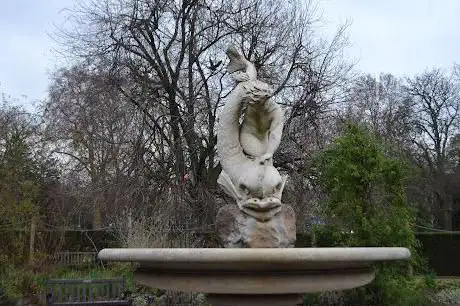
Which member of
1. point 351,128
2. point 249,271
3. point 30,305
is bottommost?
point 30,305

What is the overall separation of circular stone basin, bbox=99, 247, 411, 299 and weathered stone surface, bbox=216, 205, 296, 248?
1355 mm

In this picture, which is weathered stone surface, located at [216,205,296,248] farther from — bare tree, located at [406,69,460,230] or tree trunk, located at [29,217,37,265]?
bare tree, located at [406,69,460,230]

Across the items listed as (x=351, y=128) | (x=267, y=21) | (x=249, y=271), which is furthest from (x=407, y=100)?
(x=249, y=271)

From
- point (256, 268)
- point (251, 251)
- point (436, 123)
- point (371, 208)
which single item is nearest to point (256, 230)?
point (256, 268)

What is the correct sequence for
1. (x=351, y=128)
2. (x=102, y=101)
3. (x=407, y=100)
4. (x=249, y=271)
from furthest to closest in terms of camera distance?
(x=407, y=100), (x=102, y=101), (x=351, y=128), (x=249, y=271)

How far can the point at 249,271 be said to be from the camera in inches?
159

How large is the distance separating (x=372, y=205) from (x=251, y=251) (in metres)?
7.96

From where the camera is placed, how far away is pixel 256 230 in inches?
225

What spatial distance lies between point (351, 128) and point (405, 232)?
239 cm

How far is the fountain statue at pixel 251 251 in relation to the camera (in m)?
3.83

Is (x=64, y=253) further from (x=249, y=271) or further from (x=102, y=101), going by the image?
(x=249, y=271)

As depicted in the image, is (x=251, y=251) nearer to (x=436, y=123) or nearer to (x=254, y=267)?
(x=254, y=267)

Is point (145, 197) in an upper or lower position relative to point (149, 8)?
lower

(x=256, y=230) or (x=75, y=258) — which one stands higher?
(x=256, y=230)
